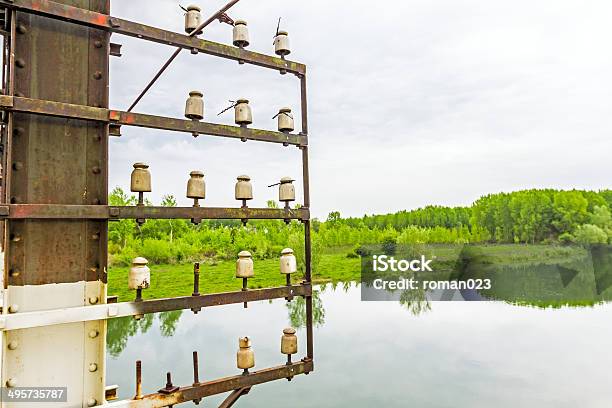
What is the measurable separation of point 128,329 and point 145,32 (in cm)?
1919

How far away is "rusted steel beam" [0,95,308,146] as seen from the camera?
12.5 feet

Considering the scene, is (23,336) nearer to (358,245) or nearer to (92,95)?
(92,95)

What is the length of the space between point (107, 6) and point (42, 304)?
111 inches

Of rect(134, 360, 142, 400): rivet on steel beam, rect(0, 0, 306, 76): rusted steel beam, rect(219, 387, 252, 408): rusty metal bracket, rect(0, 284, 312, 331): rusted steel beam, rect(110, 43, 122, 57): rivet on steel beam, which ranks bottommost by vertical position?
rect(219, 387, 252, 408): rusty metal bracket

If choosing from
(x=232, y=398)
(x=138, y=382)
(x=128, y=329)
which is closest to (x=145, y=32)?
(x=138, y=382)

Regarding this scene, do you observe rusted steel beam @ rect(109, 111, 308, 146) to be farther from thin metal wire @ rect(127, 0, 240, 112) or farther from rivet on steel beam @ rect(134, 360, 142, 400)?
rivet on steel beam @ rect(134, 360, 142, 400)

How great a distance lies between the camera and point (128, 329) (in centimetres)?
2097

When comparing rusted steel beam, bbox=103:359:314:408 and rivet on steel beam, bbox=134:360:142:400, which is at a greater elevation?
rivet on steel beam, bbox=134:360:142:400

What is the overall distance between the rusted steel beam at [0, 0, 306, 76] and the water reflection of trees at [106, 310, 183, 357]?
15.3 metres

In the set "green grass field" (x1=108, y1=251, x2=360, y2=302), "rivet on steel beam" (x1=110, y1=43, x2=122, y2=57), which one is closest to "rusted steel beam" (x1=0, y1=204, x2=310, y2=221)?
"rivet on steel beam" (x1=110, y1=43, x2=122, y2=57)

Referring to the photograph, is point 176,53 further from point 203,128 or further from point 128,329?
point 128,329

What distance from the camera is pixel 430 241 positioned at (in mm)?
48125

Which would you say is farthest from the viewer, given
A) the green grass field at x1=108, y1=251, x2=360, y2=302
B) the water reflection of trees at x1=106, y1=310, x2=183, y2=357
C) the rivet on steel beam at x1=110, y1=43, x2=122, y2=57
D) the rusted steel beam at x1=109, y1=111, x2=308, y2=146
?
the green grass field at x1=108, y1=251, x2=360, y2=302

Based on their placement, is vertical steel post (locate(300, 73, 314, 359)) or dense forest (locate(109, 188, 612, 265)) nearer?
vertical steel post (locate(300, 73, 314, 359))
